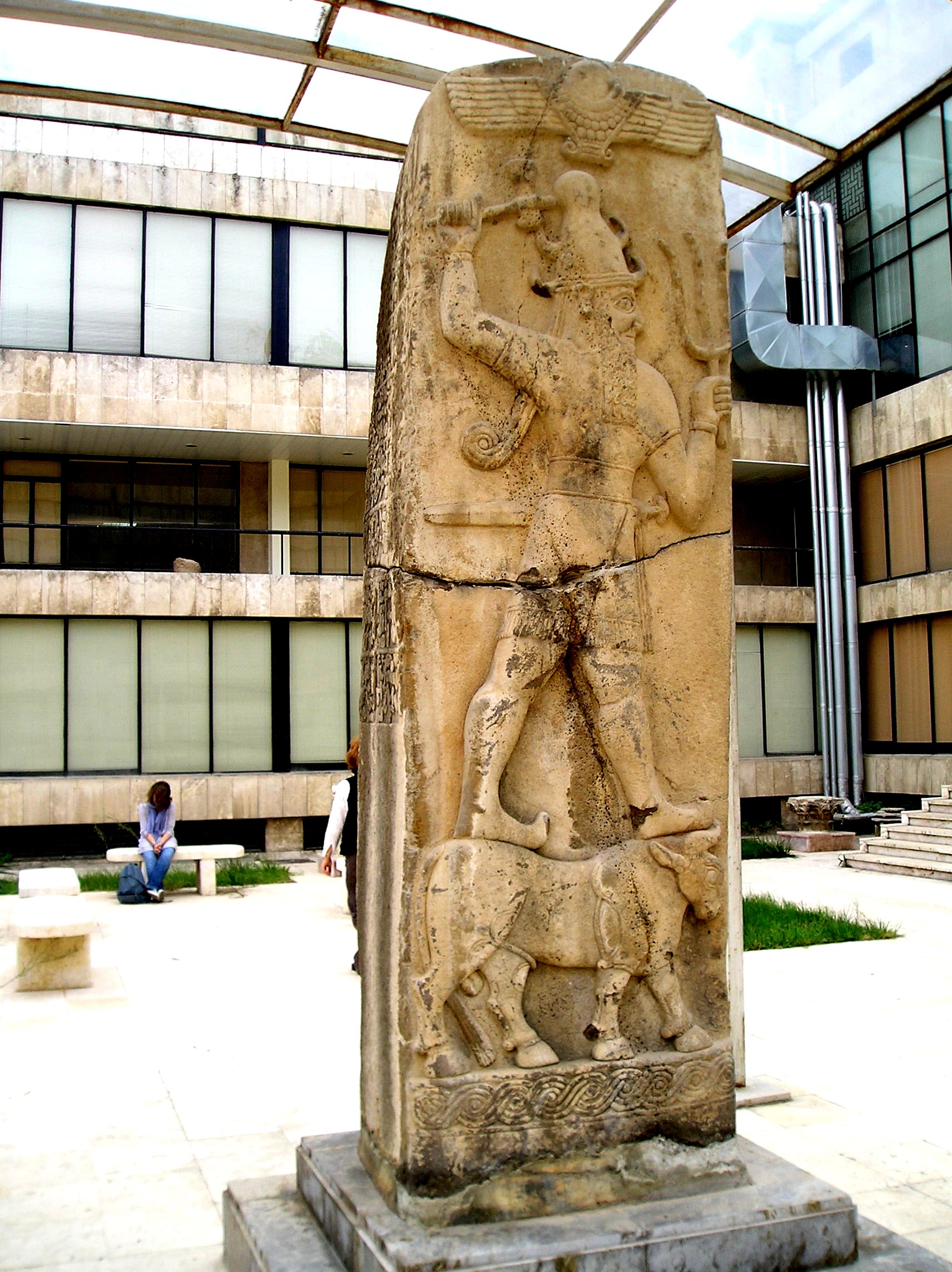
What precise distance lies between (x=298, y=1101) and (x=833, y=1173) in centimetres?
255

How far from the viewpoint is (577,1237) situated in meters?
3.42

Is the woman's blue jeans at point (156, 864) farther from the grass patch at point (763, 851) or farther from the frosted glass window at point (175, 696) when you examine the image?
the grass patch at point (763, 851)

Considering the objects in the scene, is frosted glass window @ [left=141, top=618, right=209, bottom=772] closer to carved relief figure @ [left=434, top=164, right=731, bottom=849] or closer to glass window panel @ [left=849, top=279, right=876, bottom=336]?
glass window panel @ [left=849, top=279, right=876, bottom=336]

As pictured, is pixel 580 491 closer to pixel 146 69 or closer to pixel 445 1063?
pixel 445 1063

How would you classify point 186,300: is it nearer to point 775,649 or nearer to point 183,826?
point 183,826

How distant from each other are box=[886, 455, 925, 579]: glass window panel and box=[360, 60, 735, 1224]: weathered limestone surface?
19.4m

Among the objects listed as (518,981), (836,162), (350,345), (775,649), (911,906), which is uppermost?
(350,345)

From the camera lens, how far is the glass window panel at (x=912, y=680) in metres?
21.8

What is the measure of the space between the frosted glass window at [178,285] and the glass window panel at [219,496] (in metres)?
2.69

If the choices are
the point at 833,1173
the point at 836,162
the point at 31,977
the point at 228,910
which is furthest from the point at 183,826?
the point at 833,1173

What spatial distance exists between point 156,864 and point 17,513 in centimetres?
1039

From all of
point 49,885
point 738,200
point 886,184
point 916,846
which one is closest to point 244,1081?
point 49,885

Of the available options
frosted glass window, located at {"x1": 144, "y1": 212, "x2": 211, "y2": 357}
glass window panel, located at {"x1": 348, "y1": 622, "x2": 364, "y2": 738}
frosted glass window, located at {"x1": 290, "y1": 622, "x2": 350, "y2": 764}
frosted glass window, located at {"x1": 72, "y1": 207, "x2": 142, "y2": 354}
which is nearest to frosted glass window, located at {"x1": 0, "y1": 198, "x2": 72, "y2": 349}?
frosted glass window, located at {"x1": 72, "y1": 207, "x2": 142, "y2": 354}

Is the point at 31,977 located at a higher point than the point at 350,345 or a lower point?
lower
